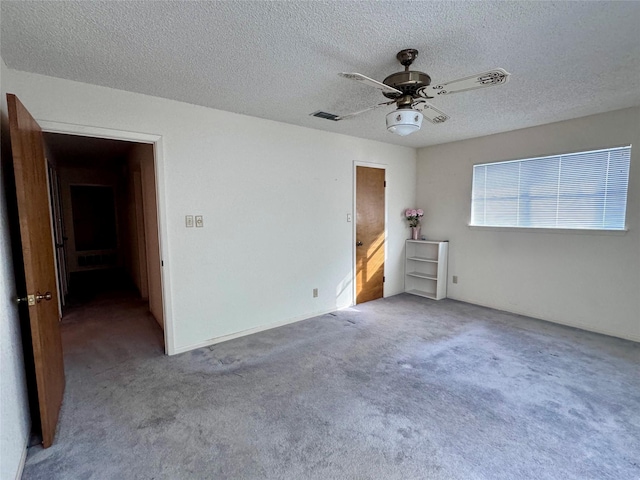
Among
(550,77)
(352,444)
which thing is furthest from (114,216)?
(550,77)

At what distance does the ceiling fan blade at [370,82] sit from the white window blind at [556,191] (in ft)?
9.49

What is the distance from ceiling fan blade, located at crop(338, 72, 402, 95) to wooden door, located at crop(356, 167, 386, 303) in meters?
2.44

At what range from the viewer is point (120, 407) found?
2.27 m

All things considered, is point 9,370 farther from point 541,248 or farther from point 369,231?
point 541,248

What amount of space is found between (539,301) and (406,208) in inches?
89.9

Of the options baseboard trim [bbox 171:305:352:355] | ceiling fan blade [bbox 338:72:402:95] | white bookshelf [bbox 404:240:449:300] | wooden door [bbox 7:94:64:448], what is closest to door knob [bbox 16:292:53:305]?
wooden door [bbox 7:94:64:448]

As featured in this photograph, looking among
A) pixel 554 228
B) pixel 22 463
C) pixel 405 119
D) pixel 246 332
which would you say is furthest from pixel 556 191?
pixel 22 463

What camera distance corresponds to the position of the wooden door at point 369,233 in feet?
15.2

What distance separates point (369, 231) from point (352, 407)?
2892 millimetres

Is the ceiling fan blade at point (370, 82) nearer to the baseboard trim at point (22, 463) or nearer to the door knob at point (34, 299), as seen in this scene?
the door knob at point (34, 299)

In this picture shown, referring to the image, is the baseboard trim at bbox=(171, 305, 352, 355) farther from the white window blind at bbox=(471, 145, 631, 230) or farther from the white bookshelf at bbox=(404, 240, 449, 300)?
the white window blind at bbox=(471, 145, 631, 230)

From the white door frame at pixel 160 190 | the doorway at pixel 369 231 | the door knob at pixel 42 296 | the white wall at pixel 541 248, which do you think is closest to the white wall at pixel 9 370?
the door knob at pixel 42 296

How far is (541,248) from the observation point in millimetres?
4008

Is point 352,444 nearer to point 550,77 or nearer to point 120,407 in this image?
point 120,407
